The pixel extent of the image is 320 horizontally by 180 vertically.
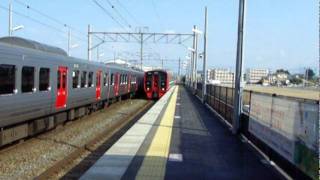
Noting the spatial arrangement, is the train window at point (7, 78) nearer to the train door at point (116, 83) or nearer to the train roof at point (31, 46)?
the train roof at point (31, 46)

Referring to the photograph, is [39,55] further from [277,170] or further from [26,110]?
[277,170]

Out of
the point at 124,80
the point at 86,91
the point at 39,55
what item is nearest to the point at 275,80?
the point at 124,80

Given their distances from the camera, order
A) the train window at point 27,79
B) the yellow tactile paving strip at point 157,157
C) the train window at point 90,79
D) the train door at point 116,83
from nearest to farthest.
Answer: the yellow tactile paving strip at point 157,157 → the train window at point 27,79 → the train window at point 90,79 → the train door at point 116,83

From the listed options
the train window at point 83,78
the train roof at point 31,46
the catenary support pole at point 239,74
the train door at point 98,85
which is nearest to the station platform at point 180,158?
the catenary support pole at point 239,74

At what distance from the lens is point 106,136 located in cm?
1869

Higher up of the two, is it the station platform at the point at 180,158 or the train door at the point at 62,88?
the train door at the point at 62,88

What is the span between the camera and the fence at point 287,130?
8758 millimetres

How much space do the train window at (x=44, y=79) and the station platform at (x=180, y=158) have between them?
302cm

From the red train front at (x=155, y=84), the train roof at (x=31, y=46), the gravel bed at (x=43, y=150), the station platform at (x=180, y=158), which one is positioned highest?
the train roof at (x=31, y=46)

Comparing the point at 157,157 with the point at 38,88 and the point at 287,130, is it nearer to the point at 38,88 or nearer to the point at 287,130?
the point at 287,130

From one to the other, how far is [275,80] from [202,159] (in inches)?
3949

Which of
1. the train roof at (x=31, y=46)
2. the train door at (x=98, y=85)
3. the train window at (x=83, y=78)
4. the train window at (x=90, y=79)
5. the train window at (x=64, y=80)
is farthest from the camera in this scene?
the train door at (x=98, y=85)

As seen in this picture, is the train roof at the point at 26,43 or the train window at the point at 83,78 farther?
the train window at the point at 83,78

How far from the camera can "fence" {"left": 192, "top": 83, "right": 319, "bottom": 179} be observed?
28.7ft
